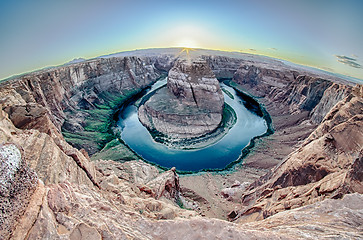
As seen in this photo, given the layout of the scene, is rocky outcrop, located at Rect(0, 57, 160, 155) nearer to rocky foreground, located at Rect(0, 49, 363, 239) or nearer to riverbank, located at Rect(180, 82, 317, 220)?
rocky foreground, located at Rect(0, 49, 363, 239)

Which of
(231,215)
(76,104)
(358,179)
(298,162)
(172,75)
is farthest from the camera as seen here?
(172,75)

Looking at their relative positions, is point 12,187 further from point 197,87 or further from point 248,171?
point 197,87

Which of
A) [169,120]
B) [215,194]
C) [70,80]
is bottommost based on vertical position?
[215,194]

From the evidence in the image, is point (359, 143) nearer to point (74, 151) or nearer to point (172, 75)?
point (74, 151)

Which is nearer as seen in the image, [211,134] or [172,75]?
[211,134]

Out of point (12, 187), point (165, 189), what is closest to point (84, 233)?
point (12, 187)

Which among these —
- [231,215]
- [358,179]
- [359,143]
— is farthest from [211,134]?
[358,179]
